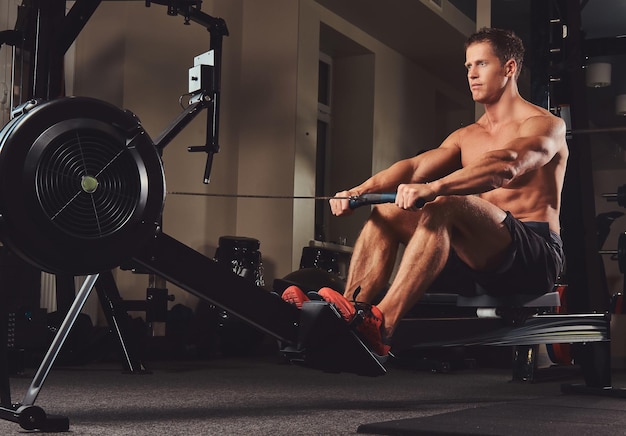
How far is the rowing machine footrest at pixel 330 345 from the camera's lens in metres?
2.38

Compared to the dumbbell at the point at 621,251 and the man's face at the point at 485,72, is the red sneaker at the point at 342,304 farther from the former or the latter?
the dumbbell at the point at 621,251

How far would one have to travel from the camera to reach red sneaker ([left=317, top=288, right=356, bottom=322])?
2.40m

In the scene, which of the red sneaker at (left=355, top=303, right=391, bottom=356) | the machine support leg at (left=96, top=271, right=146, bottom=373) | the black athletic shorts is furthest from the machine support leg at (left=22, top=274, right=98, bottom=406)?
the machine support leg at (left=96, top=271, right=146, bottom=373)

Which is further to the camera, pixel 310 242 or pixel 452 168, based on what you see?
pixel 310 242

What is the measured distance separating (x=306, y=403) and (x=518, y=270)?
3.59 ft

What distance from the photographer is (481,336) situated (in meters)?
2.77

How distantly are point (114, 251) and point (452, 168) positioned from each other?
1215mm

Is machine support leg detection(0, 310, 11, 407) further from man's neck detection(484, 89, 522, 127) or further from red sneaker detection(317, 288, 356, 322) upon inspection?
man's neck detection(484, 89, 522, 127)

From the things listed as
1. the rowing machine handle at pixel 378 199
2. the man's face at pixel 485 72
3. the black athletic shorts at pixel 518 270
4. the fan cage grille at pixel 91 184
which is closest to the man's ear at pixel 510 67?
the man's face at pixel 485 72

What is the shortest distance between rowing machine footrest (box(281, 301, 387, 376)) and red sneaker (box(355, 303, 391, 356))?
0.03 meters

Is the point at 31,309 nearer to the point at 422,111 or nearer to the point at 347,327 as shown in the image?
the point at 347,327

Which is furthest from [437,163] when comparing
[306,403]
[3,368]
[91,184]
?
[3,368]

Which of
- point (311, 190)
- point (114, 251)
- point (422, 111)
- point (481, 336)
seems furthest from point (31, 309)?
point (422, 111)

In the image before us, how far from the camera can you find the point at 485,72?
2877 mm
